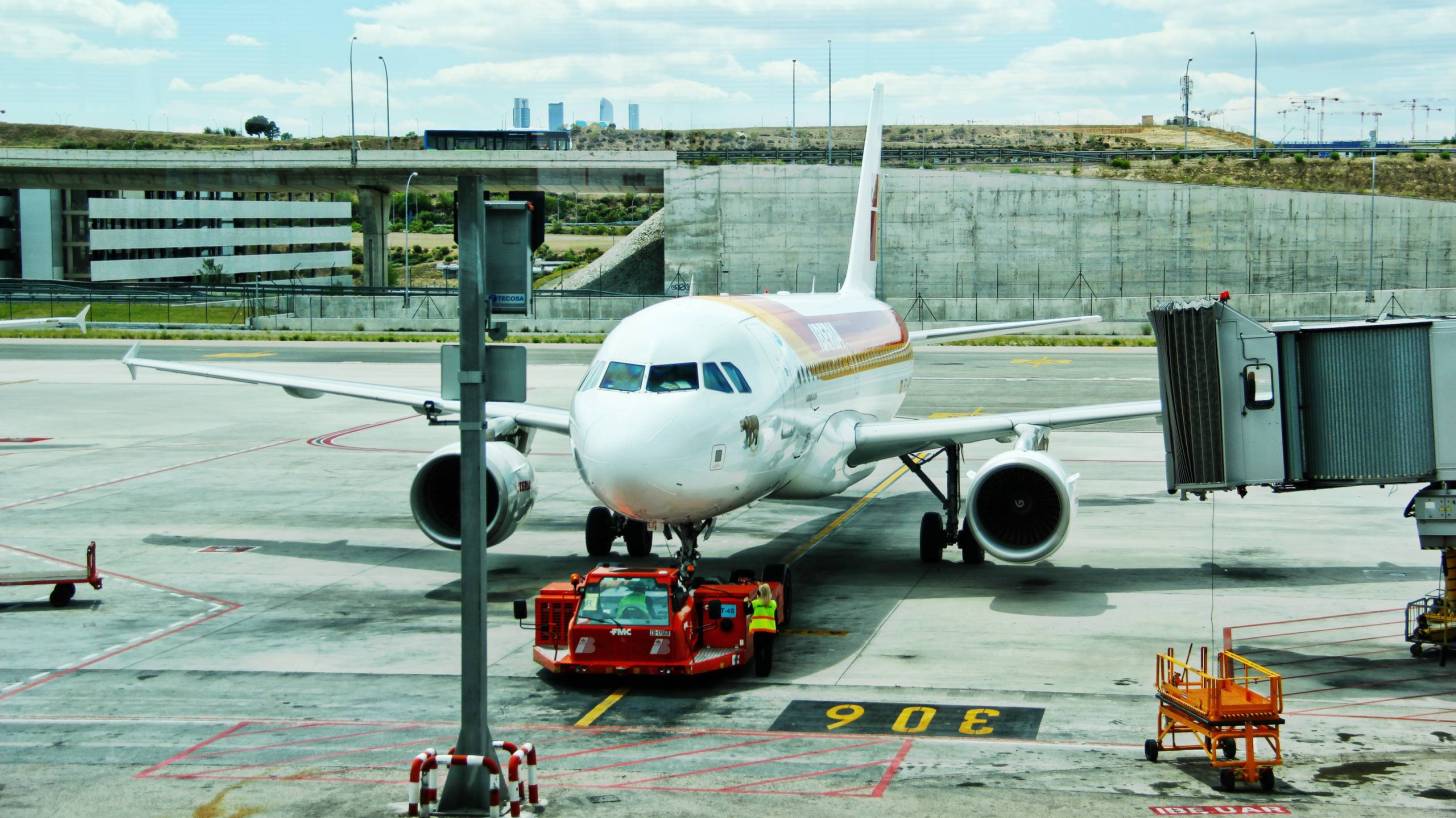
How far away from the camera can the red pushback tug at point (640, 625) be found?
19.9 meters

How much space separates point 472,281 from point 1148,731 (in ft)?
30.7

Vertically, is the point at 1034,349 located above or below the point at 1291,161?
below

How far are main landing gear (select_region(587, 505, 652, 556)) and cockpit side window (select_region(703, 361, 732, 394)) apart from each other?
678 cm

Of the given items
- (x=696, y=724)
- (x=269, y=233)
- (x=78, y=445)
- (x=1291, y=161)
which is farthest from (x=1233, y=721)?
(x=269, y=233)

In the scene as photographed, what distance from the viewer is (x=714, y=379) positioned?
22562 mm

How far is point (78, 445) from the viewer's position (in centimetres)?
4647

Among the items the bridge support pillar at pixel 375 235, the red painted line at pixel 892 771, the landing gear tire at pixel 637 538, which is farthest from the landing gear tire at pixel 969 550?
the bridge support pillar at pixel 375 235

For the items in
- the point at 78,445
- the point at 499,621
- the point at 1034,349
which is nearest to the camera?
the point at 499,621

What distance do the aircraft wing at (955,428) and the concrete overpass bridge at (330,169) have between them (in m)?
86.3

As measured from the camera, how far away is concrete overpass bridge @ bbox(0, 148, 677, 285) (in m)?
115

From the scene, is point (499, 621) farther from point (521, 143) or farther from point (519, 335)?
point (521, 143)

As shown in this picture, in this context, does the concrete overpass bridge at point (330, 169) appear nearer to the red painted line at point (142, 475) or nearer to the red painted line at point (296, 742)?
the red painted line at point (142, 475)

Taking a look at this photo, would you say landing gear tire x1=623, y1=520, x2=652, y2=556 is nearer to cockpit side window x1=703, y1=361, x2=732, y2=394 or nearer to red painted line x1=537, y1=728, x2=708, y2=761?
cockpit side window x1=703, y1=361, x2=732, y2=394

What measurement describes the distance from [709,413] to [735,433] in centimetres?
64
